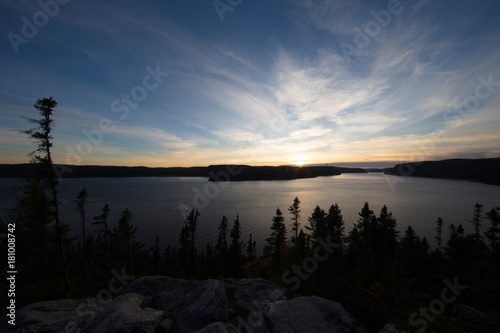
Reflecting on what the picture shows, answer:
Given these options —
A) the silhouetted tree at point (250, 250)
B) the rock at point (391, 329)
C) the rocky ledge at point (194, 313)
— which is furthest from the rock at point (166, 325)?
the silhouetted tree at point (250, 250)

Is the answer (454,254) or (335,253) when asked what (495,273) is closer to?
(454,254)

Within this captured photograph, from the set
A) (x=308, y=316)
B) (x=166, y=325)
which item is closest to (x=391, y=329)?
(x=308, y=316)

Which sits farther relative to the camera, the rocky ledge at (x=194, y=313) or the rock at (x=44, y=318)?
the rock at (x=44, y=318)

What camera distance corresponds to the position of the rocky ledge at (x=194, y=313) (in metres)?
9.20

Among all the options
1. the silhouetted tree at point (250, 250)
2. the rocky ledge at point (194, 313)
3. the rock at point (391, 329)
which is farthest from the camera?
the silhouetted tree at point (250, 250)

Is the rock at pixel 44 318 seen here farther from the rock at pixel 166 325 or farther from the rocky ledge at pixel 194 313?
the rock at pixel 166 325

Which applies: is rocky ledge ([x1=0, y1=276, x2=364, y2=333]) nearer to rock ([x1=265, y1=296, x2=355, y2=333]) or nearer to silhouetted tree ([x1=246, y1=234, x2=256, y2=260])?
rock ([x1=265, y1=296, x2=355, y2=333])

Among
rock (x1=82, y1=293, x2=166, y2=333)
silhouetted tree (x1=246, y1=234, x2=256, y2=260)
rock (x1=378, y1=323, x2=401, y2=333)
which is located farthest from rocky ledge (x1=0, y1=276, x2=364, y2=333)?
silhouetted tree (x1=246, y1=234, x2=256, y2=260)

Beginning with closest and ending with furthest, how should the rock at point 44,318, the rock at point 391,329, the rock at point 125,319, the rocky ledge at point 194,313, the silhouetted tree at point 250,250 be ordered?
1. the rock at point 391,329
2. the rock at point 125,319
3. the rocky ledge at point 194,313
4. the rock at point 44,318
5. the silhouetted tree at point 250,250

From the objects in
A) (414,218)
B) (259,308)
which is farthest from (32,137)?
(414,218)

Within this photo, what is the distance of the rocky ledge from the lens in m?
9.20

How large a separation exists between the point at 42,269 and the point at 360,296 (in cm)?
2933

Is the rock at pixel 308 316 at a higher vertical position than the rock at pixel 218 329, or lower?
lower

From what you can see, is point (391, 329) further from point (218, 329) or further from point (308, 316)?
point (218, 329)
